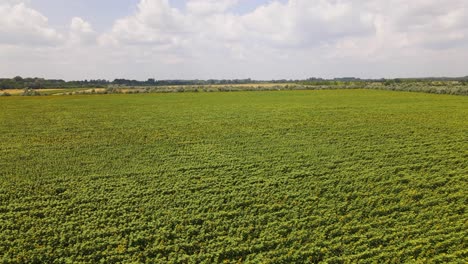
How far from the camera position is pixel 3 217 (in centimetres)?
1037

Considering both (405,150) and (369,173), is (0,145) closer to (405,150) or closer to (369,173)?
(369,173)

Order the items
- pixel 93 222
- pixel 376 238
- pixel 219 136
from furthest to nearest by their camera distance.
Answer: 1. pixel 219 136
2. pixel 93 222
3. pixel 376 238

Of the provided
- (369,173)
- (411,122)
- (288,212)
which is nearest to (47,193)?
(288,212)

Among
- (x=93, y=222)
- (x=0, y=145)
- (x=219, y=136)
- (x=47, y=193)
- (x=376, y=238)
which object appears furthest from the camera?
(x=219, y=136)

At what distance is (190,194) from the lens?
12.2 meters

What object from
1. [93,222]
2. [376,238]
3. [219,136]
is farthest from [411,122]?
[93,222]

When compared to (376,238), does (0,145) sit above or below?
above

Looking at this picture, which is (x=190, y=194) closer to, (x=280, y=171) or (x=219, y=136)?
(x=280, y=171)

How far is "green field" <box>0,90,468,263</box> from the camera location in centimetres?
891

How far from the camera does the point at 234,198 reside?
11836mm

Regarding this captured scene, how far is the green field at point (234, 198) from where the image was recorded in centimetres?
891

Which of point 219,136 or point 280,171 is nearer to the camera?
point 280,171

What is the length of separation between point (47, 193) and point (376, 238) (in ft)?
41.1

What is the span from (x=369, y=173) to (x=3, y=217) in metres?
15.2
